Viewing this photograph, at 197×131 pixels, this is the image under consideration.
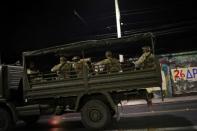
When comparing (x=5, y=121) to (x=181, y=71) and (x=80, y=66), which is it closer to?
(x=80, y=66)

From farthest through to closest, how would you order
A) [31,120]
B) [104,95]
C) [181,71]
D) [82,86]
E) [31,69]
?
1. [181,71]
2. [31,120]
3. [31,69]
4. [82,86]
5. [104,95]

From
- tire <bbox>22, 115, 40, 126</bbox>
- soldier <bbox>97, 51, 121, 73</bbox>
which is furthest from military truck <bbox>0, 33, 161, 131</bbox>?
tire <bbox>22, 115, 40, 126</bbox>

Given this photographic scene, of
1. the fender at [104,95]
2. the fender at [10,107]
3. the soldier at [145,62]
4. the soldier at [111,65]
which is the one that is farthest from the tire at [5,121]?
the soldier at [145,62]

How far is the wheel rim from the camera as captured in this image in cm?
1230

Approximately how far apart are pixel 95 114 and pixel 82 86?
3.35 feet

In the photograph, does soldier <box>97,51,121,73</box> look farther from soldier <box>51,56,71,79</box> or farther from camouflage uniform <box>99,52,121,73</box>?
soldier <box>51,56,71,79</box>

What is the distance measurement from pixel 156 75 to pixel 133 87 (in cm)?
83

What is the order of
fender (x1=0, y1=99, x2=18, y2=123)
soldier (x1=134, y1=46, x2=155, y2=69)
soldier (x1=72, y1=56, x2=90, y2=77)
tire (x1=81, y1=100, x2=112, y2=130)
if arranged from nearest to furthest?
soldier (x1=134, y1=46, x2=155, y2=69), tire (x1=81, y1=100, x2=112, y2=130), soldier (x1=72, y1=56, x2=90, y2=77), fender (x1=0, y1=99, x2=18, y2=123)

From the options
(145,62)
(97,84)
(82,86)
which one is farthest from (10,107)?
(145,62)

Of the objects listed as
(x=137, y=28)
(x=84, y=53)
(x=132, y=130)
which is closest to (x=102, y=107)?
(x=132, y=130)

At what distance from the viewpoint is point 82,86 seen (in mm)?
12516

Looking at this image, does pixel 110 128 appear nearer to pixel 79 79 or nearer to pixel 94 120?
pixel 94 120

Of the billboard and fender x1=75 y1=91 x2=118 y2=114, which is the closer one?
fender x1=75 y1=91 x2=118 y2=114

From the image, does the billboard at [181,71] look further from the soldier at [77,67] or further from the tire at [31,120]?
the soldier at [77,67]
